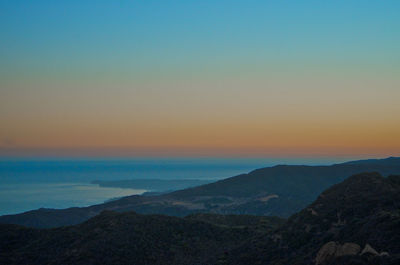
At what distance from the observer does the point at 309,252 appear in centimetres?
2205

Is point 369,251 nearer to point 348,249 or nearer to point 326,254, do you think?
point 348,249

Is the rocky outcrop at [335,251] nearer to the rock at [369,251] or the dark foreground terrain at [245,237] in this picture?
the dark foreground terrain at [245,237]

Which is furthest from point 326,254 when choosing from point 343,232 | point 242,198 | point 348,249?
point 242,198

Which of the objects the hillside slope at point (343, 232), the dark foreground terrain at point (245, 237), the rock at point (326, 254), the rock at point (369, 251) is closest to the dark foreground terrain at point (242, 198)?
the dark foreground terrain at point (245, 237)

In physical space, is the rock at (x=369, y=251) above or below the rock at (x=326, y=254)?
above

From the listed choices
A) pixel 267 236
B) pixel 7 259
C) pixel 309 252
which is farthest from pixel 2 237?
pixel 309 252

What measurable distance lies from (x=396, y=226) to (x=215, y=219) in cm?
2737

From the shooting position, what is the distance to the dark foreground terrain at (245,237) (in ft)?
64.0

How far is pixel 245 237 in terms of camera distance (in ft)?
112

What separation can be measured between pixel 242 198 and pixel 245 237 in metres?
57.8

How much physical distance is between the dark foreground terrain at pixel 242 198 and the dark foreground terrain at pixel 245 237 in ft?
119

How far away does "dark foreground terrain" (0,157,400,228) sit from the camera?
76.3 meters

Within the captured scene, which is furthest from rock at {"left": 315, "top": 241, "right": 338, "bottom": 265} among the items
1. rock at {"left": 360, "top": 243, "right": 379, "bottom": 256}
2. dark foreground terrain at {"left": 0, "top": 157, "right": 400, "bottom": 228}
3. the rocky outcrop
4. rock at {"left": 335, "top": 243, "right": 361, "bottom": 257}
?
dark foreground terrain at {"left": 0, "top": 157, "right": 400, "bottom": 228}

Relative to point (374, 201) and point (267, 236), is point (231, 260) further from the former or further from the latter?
point (374, 201)
